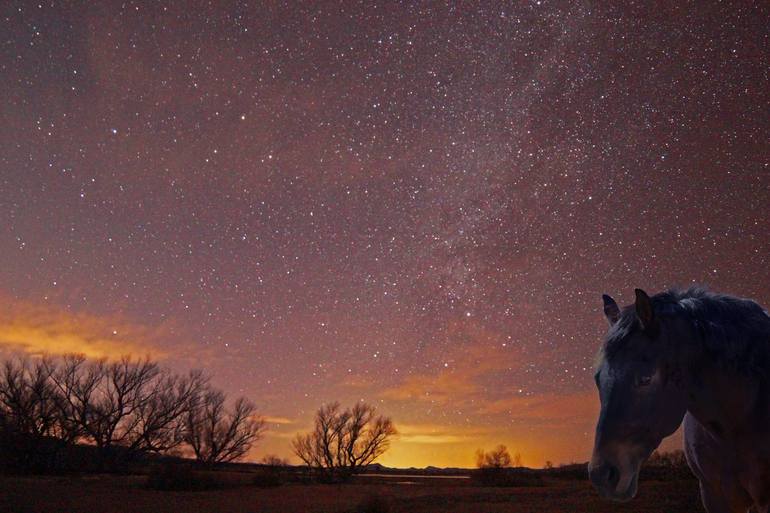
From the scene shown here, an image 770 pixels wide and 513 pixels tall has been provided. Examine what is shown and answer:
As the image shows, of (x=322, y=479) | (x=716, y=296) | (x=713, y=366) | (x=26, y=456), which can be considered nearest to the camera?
(x=713, y=366)

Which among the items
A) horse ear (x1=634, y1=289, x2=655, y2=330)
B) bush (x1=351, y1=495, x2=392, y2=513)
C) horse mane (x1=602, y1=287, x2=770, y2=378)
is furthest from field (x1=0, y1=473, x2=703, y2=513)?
horse ear (x1=634, y1=289, x2=655, y2=330)

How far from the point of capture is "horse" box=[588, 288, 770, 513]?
211 centimetres

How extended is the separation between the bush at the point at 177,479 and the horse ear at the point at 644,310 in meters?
24.8

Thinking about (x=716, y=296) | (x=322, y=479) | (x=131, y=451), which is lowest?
(x=322, y=479)

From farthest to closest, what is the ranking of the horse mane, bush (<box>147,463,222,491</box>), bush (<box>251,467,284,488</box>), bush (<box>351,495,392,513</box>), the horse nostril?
bush (<box>251,467,284,488</box>) → bush (<box>147,463,222,491</box>) → bush (<box>351,495,392,513</box>) → the horse mane → the horse nostril

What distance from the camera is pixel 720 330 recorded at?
2.42 metres

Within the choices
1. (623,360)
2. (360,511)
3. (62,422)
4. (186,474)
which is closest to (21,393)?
(62,422)

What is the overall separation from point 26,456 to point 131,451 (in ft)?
19.4

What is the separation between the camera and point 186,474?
24141mm

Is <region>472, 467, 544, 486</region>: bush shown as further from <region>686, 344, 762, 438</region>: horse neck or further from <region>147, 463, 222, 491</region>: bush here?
<region>686, 344, 762, 438</region>: horse neck

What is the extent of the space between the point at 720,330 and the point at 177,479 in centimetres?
2539

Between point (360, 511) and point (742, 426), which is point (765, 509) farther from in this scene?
point (360, 511)

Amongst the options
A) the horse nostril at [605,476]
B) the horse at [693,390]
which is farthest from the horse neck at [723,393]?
the horse nostril at [605,476]

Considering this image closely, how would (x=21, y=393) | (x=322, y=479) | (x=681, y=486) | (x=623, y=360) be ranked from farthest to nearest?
(x=322, y=479) → (x=21, y=393) → (x=681, y=486) → (x=623, y=360)
